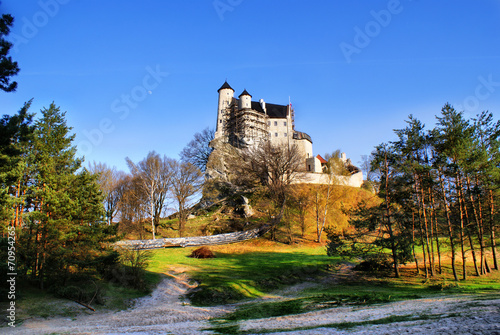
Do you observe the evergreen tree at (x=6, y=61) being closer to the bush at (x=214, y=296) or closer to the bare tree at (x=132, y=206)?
the bush at (x=214, y=296)

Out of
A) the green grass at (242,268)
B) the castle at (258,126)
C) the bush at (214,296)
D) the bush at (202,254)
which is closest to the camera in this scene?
the bush at (214,296)

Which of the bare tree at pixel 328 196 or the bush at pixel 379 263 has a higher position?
the bare tree at pixel 328 196

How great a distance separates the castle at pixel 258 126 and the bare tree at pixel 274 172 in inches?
668

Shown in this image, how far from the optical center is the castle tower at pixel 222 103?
7450cm

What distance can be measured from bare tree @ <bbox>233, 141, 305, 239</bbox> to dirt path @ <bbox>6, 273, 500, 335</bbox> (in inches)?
1046

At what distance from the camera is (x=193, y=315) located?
635 inches

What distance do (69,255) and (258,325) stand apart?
1320 cm

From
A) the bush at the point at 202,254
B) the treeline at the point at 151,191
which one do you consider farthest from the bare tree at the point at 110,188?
the bush at the point at 202,254

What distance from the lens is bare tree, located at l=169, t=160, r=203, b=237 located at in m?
45.4

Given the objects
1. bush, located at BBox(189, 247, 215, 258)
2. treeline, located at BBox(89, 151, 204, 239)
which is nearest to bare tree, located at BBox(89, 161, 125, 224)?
treeline, located at BBox(89, 151, 204, 239)

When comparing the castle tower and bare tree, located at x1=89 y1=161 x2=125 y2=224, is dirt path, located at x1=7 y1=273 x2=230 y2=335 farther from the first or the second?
the castle tower

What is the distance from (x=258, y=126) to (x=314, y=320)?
63289 millimetres

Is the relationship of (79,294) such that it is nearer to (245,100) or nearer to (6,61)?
(6,61)

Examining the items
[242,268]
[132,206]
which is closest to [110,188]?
[132,206]
